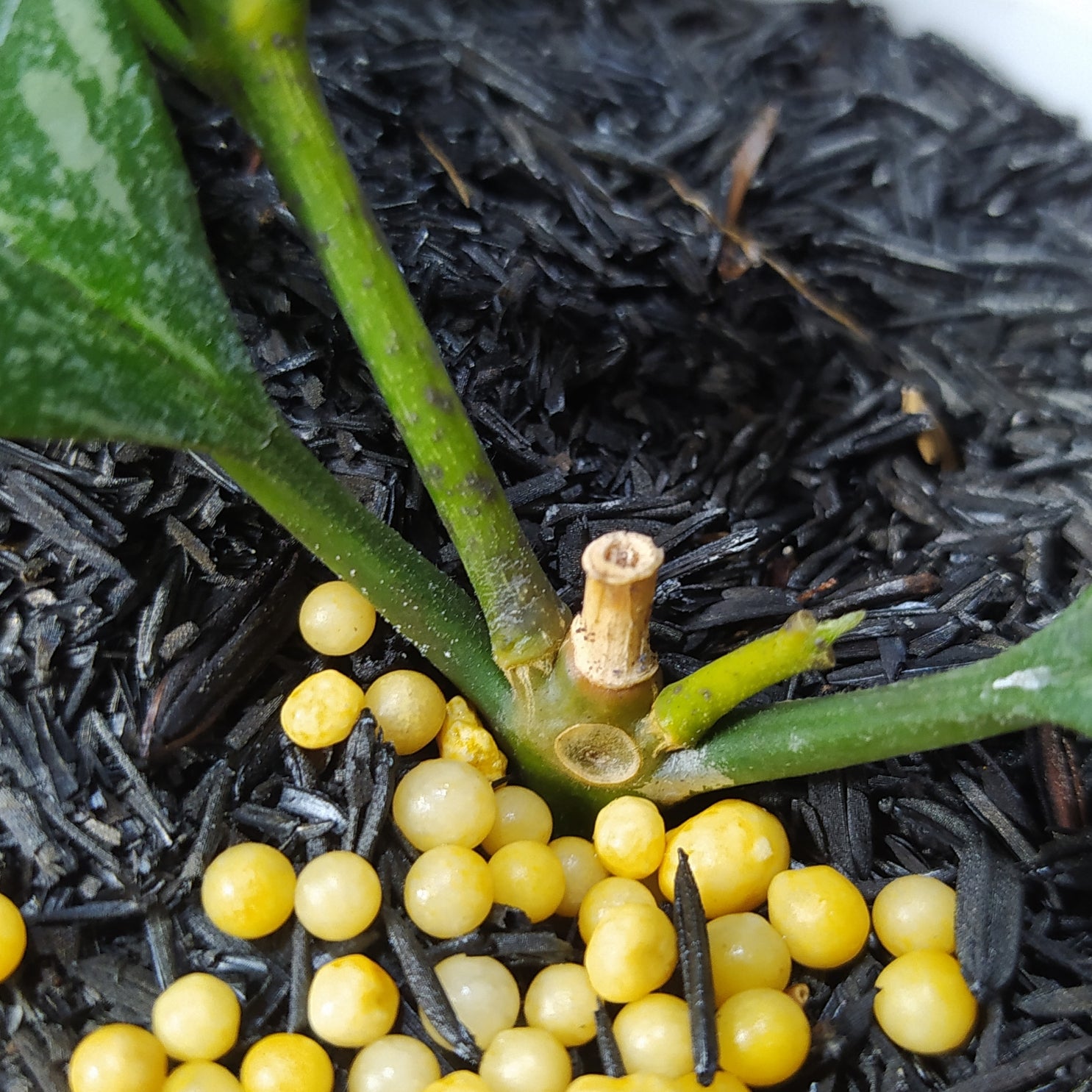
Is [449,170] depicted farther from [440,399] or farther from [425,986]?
[425,986]

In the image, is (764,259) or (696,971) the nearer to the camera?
(696,971)

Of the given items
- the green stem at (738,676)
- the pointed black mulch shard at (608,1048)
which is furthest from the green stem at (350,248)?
the pointed black mulch shard at (608,1048)

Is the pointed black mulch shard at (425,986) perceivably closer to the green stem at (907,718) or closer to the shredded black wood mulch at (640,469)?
the shredded black wood mulch at (640,469)

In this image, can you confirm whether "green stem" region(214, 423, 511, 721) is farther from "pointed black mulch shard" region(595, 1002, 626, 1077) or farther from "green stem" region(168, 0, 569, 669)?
"pointed black mulch shard" region(595, 1002, 626, 1077)

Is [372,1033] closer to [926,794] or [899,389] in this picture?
[926,794]

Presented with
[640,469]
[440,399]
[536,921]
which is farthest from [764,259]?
[536,921]

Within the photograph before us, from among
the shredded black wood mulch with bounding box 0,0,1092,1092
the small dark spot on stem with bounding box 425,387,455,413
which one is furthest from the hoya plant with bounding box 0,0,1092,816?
the shredded black wood mulch with bounding box 0,0,1092,1092

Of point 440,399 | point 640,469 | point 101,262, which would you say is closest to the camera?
point 101,262

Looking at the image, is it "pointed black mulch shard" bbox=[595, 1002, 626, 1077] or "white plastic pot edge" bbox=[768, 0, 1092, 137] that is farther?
"white plastic pot edge" bbox=[768, 0, 1092, 137]
